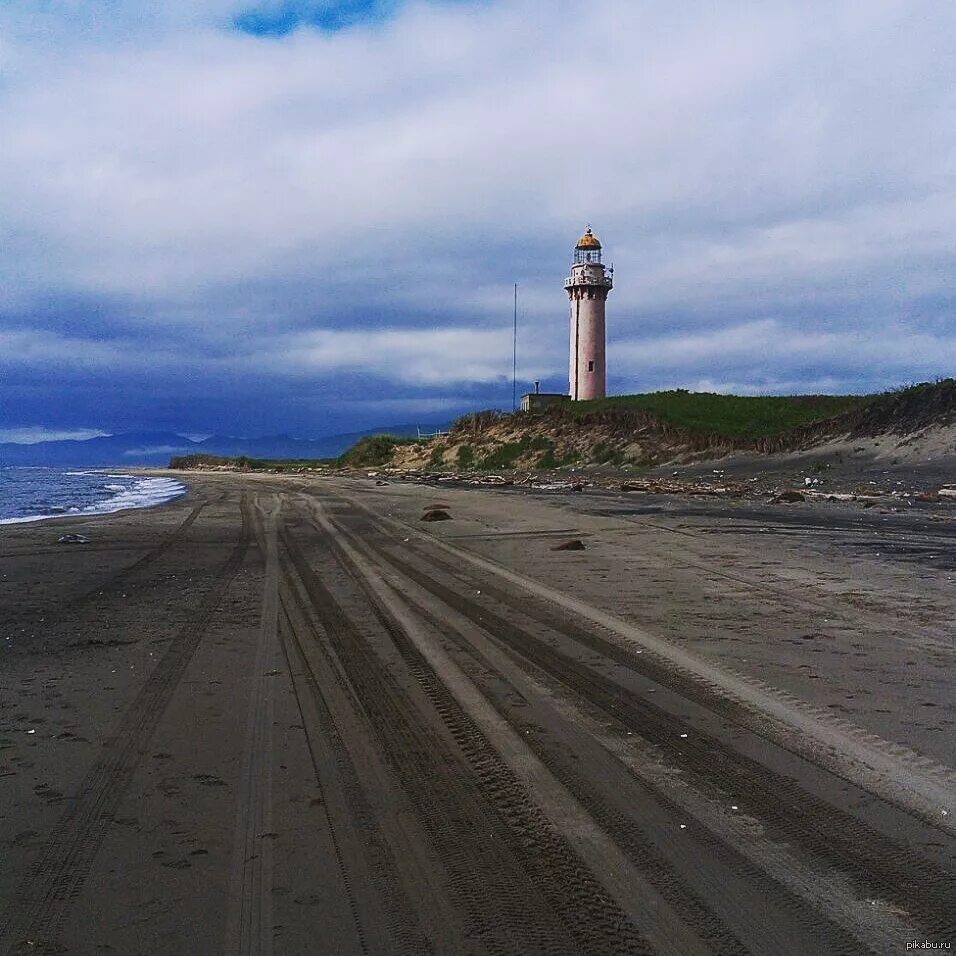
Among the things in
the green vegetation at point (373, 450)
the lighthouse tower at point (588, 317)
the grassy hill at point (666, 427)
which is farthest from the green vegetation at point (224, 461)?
the lighthouse tower at point (588, 317)

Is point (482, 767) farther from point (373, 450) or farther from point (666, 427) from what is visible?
point (373, 450)

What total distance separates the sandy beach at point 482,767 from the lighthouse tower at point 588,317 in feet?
166

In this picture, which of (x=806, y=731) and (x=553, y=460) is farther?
(x=553, y=460)

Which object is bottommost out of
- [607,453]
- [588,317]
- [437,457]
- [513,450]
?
[437,457]

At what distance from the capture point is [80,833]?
3.97 m

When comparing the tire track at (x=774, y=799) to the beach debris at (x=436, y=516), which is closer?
the tire track at (x=774, y=799)

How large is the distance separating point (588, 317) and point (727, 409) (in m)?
16.5

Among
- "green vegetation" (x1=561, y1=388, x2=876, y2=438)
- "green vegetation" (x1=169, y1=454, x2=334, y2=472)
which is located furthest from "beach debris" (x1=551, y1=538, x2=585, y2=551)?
"green vegetation" (x1=169, y1=454, x2=334, y2=472)

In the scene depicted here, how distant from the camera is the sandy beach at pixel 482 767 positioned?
3275 millimetres

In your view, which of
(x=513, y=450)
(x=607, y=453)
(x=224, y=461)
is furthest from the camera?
(x=224, y=461)

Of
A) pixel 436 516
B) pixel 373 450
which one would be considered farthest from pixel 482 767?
pixel 373 450

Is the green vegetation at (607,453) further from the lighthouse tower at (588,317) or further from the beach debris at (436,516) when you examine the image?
the beach debris at (436,516)

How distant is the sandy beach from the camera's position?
129 inches

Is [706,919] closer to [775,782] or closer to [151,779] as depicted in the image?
[775,782]
